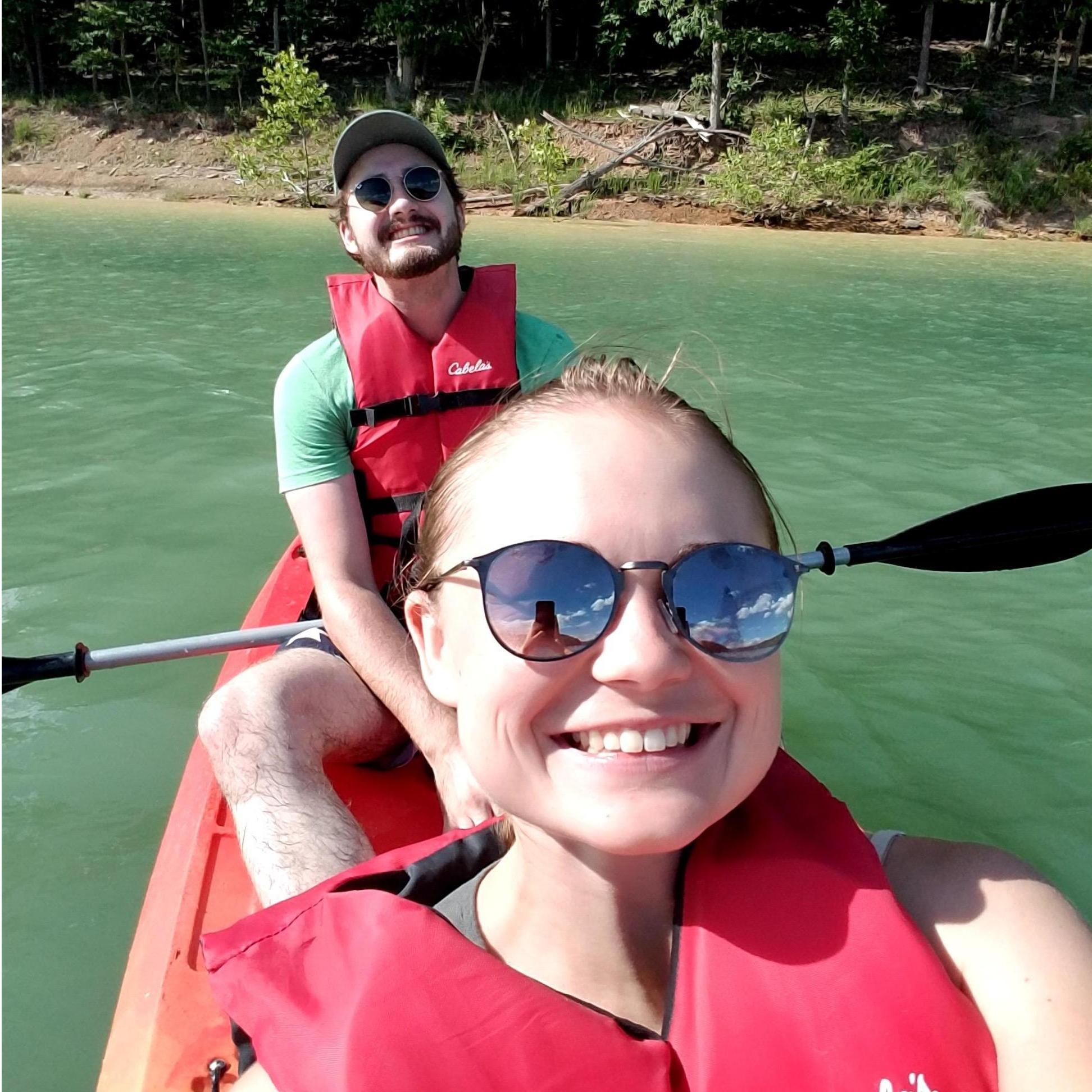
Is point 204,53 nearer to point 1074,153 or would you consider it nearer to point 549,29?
point 549,29

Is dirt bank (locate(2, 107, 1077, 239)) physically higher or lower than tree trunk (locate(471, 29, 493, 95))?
lower

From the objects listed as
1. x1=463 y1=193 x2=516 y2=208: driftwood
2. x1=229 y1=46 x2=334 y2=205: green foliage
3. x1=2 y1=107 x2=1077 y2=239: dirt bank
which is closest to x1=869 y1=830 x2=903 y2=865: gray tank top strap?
x1=2 y1=107 x2=1077 y2=239: dirt bank

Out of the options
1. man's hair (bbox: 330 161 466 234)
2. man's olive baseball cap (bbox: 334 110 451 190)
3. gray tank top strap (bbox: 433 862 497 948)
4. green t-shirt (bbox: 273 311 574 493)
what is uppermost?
man's olive baseball cap (bbox: 334 110 451 190)

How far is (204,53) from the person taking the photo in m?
24.8

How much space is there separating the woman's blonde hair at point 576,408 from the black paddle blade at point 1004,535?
123 centimetres

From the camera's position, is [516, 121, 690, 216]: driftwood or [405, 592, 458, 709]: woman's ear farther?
[516, 121, 690, 216]: driftwood

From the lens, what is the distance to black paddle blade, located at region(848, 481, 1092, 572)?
7.63 feet

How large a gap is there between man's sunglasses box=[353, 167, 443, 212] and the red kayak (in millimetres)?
1437

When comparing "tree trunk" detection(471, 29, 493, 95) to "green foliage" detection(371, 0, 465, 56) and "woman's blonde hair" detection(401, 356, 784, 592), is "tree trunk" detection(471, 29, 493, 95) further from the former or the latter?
"woman's blonde hair" detection(401, 356, 784, 592)

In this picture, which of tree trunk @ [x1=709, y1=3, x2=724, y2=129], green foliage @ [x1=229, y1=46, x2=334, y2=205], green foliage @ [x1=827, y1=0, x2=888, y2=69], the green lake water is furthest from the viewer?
tree trunk @ [x1=709, y1=3, x2=724, y2=129]

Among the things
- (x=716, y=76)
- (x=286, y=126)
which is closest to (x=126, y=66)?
(x=286, y=126)

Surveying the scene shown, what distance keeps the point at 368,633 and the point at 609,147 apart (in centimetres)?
1959

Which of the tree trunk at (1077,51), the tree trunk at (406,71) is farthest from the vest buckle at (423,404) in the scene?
the tree trunk at (1077,51)

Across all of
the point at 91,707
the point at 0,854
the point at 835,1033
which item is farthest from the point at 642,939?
the point at 91,707
